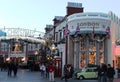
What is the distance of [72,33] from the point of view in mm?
51344

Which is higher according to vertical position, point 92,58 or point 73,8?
point 73,8

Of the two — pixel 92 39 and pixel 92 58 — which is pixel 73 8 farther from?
pixel 92 58

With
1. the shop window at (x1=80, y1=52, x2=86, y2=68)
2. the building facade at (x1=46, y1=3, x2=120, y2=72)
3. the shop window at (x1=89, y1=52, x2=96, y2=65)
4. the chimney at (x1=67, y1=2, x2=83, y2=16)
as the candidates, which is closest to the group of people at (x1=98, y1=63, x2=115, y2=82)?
the building facade at (x1=46, y1=3, x2=120, y2=72)

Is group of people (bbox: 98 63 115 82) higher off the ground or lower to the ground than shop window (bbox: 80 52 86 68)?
lower

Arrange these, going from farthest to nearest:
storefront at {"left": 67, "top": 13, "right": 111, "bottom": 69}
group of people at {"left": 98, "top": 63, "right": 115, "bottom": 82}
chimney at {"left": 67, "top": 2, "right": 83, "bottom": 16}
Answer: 1. chimney at {"left": 67, "top": 2, "right": 83, "bottom": 16}
2. storefront at {"left": 67, "top": 13, "right": 111, "bottom": 69}
3. group of people at {"left": 98, "top": 63, "right": 115, "bottom": 82}

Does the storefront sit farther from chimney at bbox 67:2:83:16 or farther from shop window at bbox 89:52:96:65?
chimney at bbox 67:2:83:16

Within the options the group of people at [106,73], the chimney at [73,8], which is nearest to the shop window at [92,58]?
the chimney at [73,8]

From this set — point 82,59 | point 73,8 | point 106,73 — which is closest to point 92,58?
point 82,59

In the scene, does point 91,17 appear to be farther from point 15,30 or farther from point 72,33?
point 15,30

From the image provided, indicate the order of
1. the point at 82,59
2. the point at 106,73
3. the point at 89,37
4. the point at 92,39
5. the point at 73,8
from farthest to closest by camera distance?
the point at 73,8 < the point at 82,59 < the point at 89,37 < the point at 92,39 < the point at 106,73

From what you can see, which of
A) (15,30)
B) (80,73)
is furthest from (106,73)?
(15,30)

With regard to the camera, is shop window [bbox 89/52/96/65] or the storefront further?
shop window [bbox 89/52/96/65]

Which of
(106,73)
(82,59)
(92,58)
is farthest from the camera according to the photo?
(82,59)

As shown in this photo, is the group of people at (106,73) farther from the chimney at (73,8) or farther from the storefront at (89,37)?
the chimney at (73,8)
